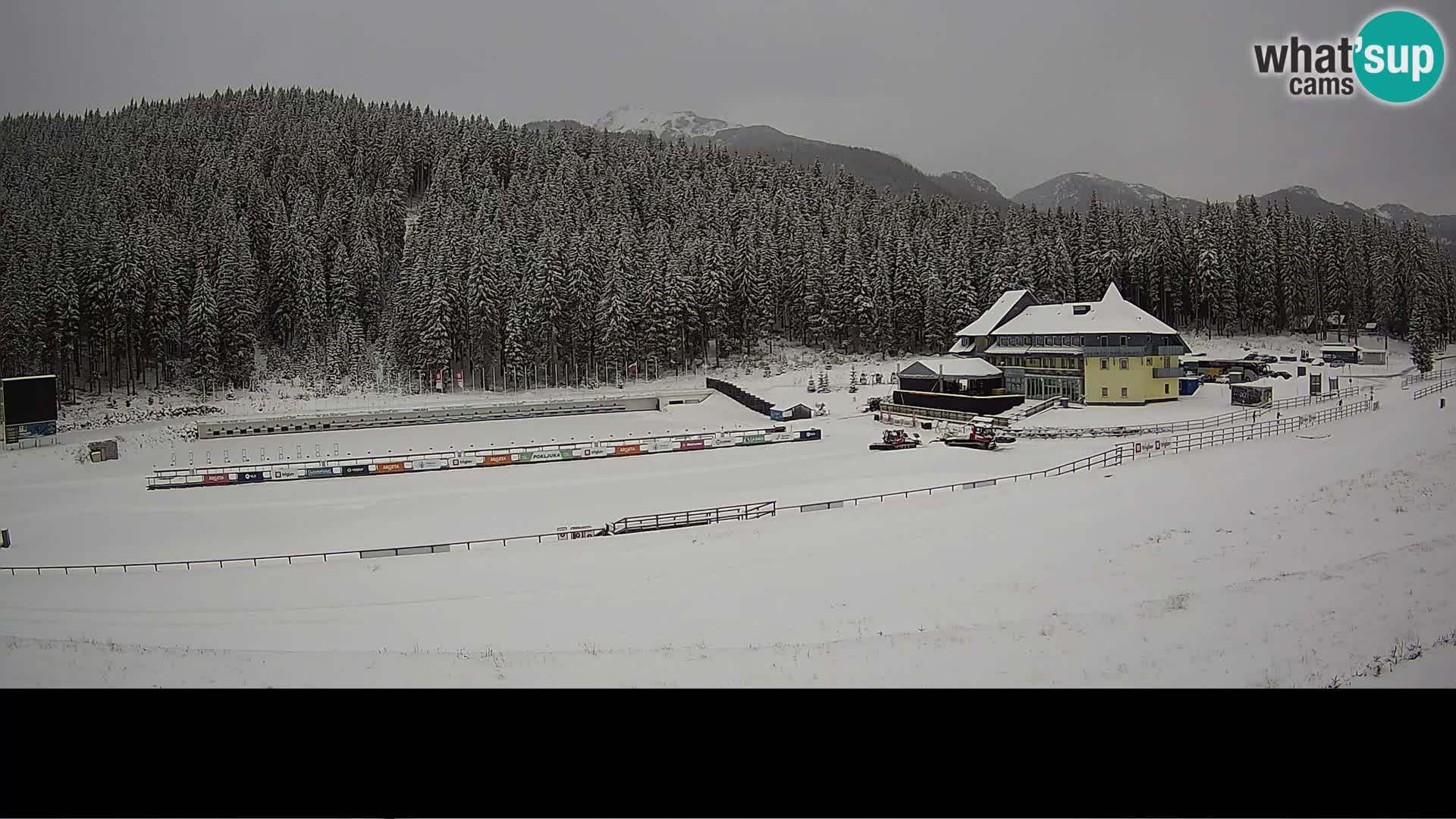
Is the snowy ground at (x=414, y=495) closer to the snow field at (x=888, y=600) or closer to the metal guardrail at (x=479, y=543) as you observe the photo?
the metal guardrail at (x=479, y=543)

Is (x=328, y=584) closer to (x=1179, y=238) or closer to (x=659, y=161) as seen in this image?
(x=1179, y=238)

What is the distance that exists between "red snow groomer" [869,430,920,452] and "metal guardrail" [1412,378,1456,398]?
13.5 metres

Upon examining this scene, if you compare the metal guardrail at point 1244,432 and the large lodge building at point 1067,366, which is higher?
the large lodge building at point 1067,366

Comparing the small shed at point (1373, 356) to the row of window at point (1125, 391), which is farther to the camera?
the row of window at point (1125, 391)

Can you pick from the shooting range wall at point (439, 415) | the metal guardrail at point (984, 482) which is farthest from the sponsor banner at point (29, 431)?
the metal guardrail at point (984, 482)

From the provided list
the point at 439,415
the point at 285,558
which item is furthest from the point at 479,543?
the point at 439,415

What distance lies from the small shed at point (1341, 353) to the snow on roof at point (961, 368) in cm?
1395

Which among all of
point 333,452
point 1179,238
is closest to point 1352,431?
point 333,452

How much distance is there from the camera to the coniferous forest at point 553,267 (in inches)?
1503

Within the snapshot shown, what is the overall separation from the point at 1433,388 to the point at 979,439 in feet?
41.6

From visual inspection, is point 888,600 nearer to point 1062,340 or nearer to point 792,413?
point 792,413

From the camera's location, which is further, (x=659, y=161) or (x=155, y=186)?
(x=659, y=161)

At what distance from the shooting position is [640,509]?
1995cm

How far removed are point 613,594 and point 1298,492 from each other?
35.8 feet
